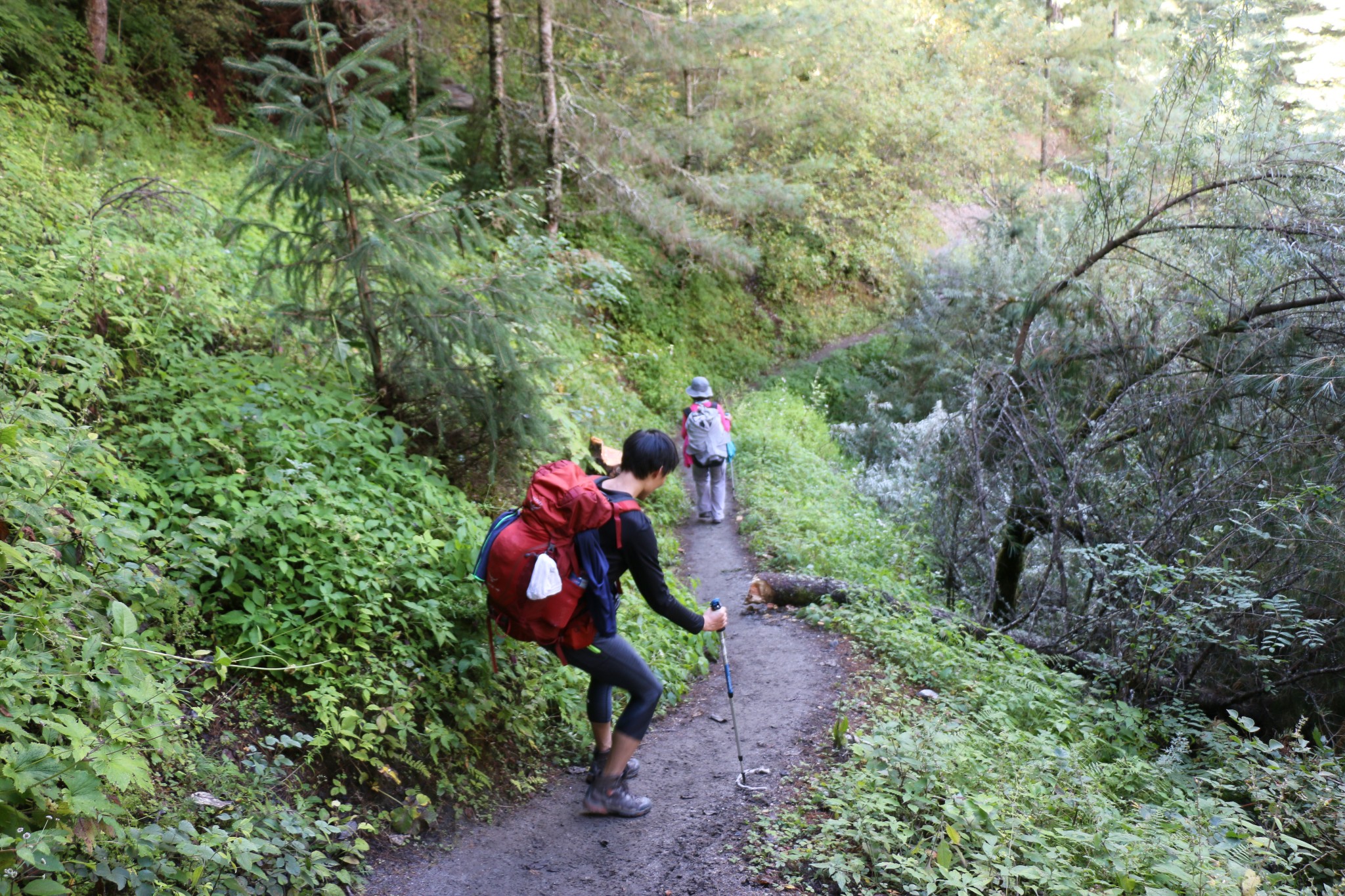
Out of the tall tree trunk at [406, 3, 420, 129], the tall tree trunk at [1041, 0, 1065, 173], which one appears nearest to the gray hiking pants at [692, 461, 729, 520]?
the tall tree trunk at [406, 3, 420, 129]

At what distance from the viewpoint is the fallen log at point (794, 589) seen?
7.82 m

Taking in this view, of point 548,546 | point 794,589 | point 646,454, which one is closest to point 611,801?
point 548,546

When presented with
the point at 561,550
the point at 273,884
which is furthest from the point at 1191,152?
the point at 273,884

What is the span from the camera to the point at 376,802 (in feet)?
12.5

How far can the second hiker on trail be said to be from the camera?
34.2 feet

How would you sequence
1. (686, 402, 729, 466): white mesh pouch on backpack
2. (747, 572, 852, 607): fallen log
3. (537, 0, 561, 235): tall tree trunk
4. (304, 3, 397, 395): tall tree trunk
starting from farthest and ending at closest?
1. (537, 0, 561, 235): tall tree trunk
2. (686, 402, 729, 466): white mesh pouch on backpack
3. (747, 572, 852, 607): fallen log
4. (304, 3, 397, 395): tall tree trunk

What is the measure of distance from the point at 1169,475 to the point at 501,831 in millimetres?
6980

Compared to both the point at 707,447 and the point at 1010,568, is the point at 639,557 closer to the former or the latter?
the point at 707,447

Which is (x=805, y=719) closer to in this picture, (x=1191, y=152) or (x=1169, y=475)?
(x=1169, y=475)

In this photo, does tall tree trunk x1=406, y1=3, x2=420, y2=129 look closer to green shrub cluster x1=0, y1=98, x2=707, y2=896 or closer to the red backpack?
green shrub cluster x1=0, y1=98, x2=707, y2=896

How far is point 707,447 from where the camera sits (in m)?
10.4

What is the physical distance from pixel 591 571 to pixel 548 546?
255 mm

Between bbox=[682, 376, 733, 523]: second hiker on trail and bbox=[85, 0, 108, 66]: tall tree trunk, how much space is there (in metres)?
11.0

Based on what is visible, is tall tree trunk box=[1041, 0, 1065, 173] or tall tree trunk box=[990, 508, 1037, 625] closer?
tall tree trunk box=[990, 508, 1037, 625]
